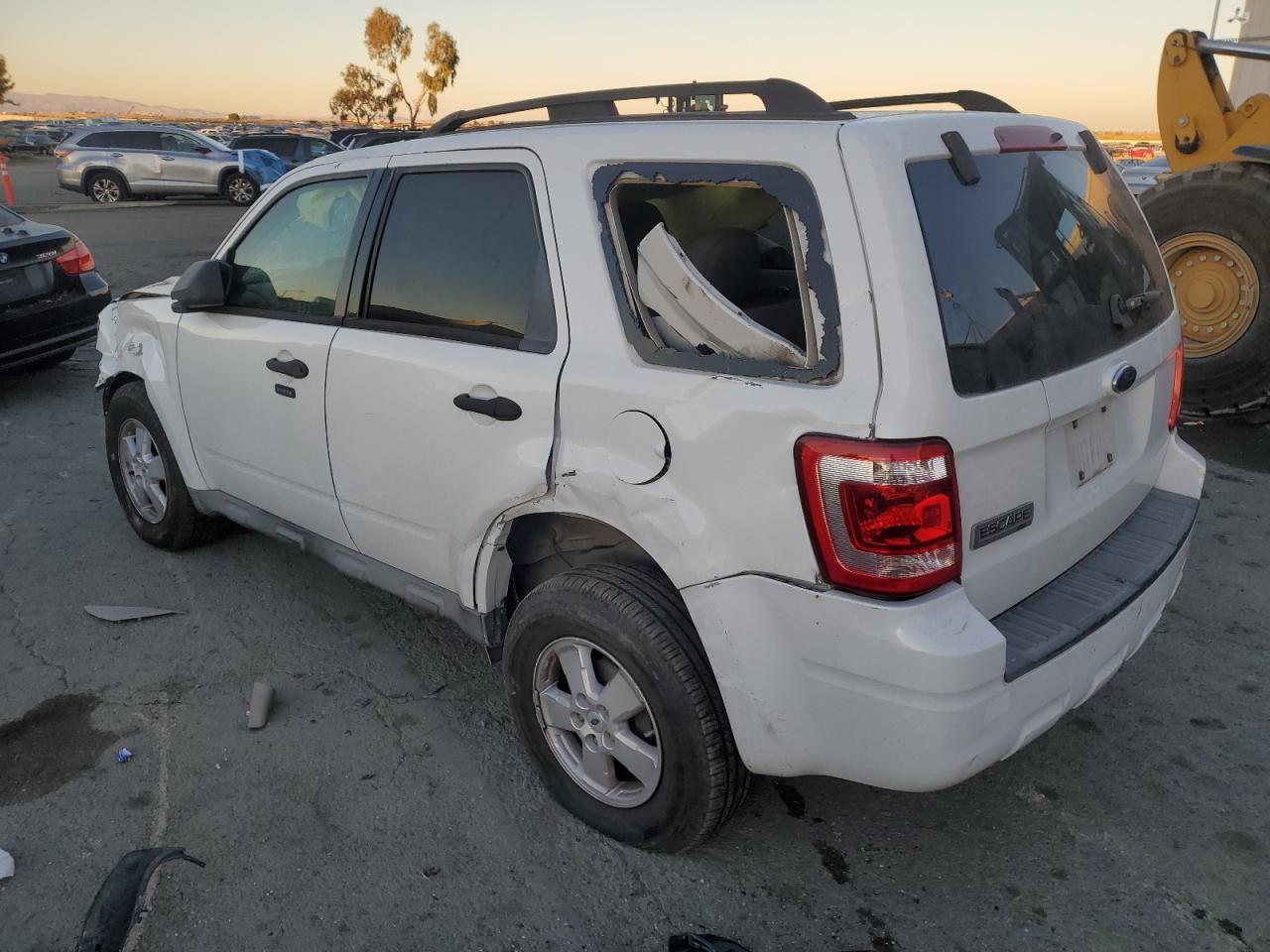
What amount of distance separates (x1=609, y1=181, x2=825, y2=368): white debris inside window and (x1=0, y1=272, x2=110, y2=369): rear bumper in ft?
19.3

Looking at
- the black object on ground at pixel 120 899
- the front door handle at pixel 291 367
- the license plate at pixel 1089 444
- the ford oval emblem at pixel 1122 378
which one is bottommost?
the black object on ground at pixel 120 899

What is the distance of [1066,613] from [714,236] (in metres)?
1.34

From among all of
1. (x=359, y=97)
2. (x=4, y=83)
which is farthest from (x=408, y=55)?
(x=4, y=83)

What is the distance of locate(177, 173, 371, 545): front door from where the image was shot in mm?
3289

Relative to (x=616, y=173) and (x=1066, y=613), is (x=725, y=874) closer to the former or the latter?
(x=1066, y=613)

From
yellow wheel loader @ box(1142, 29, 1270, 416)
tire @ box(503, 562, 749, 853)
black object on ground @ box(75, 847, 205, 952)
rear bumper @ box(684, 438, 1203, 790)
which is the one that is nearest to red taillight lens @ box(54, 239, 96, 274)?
black object on ground @ box(75, 847, 205, 952)

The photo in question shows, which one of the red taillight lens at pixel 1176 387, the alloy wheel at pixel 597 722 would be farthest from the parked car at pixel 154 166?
the red taillight lens at pixel 1176 387

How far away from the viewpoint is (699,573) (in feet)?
7.30

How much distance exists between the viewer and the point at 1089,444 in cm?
246

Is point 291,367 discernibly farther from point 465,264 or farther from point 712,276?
point 712,276

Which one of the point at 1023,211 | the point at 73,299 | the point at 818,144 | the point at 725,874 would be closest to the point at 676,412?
the point at 818,144

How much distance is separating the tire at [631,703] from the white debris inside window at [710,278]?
0.65m

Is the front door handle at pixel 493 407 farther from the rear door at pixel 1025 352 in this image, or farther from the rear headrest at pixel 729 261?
the rear door at pixel 1025 352

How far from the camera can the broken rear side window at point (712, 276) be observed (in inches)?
82.0
